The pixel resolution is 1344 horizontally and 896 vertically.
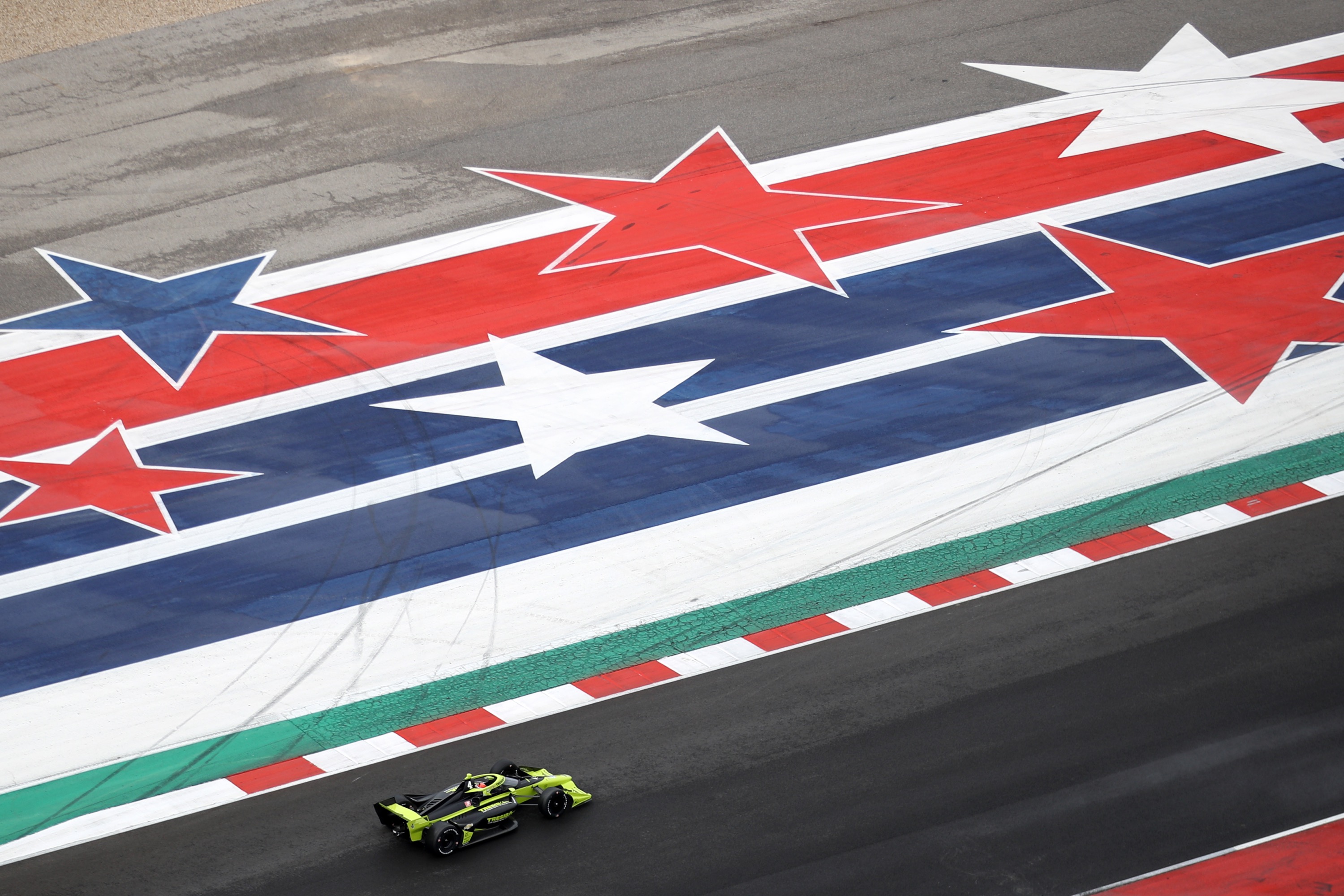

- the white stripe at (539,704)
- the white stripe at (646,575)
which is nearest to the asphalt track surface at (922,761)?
the white stripe at (539,704)

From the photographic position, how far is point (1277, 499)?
11883 millimetres

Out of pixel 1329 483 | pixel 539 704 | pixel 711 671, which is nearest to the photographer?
pixel 539 704

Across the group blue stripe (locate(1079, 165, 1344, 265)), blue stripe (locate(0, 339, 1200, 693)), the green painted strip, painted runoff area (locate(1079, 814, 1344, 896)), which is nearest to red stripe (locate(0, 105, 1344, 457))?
blue stripe (locate(1079, 165, 1344, 265))

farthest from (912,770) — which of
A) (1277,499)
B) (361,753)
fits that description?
(1277,499)

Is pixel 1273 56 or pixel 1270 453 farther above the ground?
pixel 1273 56

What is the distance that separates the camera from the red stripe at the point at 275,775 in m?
9.98

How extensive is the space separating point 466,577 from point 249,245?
21.4 feet

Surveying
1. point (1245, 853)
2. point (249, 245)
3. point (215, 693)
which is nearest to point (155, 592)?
point (215, 693)

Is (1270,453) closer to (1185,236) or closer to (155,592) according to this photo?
(1185,236)

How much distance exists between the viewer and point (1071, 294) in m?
14.4

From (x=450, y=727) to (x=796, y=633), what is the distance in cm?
280

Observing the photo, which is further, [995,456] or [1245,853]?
[995,456]

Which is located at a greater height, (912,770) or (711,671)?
(711,671)

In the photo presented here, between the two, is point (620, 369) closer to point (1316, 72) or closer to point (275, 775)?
point (275, 775)
